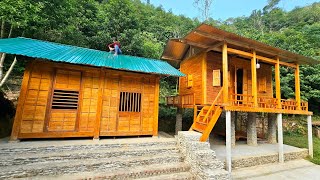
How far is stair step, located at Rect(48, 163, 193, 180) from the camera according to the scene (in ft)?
16.1

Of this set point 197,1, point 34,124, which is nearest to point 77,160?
point 34,124

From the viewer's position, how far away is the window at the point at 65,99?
22.8ft

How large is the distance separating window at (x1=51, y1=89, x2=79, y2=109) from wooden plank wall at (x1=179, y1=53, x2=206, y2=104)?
6.29 metres

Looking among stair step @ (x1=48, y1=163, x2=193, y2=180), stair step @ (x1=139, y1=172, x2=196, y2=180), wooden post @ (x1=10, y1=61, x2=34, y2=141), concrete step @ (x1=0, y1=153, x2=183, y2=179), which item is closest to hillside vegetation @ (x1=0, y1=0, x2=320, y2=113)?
wooden post @ (x1=10, y1=61, x2=34, y2=141)

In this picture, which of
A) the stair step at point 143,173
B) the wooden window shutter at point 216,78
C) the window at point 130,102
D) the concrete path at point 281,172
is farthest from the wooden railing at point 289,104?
the window at point 130,102

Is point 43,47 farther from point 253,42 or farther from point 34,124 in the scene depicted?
point 253,42

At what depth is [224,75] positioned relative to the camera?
309 inches

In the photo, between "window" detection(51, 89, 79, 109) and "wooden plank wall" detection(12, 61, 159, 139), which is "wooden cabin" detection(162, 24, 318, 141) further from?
"window" detection(51, 89, 79, 109)

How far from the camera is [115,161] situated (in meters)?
5.60

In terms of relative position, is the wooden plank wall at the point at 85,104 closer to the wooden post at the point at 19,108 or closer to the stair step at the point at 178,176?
the wooden post at the point at 19,108

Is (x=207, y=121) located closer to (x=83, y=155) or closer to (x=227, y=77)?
(x=227, y=77)

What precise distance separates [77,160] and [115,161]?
1224 millimetres

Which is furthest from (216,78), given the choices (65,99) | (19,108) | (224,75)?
(19,108)

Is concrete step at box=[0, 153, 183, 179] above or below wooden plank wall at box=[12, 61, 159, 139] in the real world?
below
